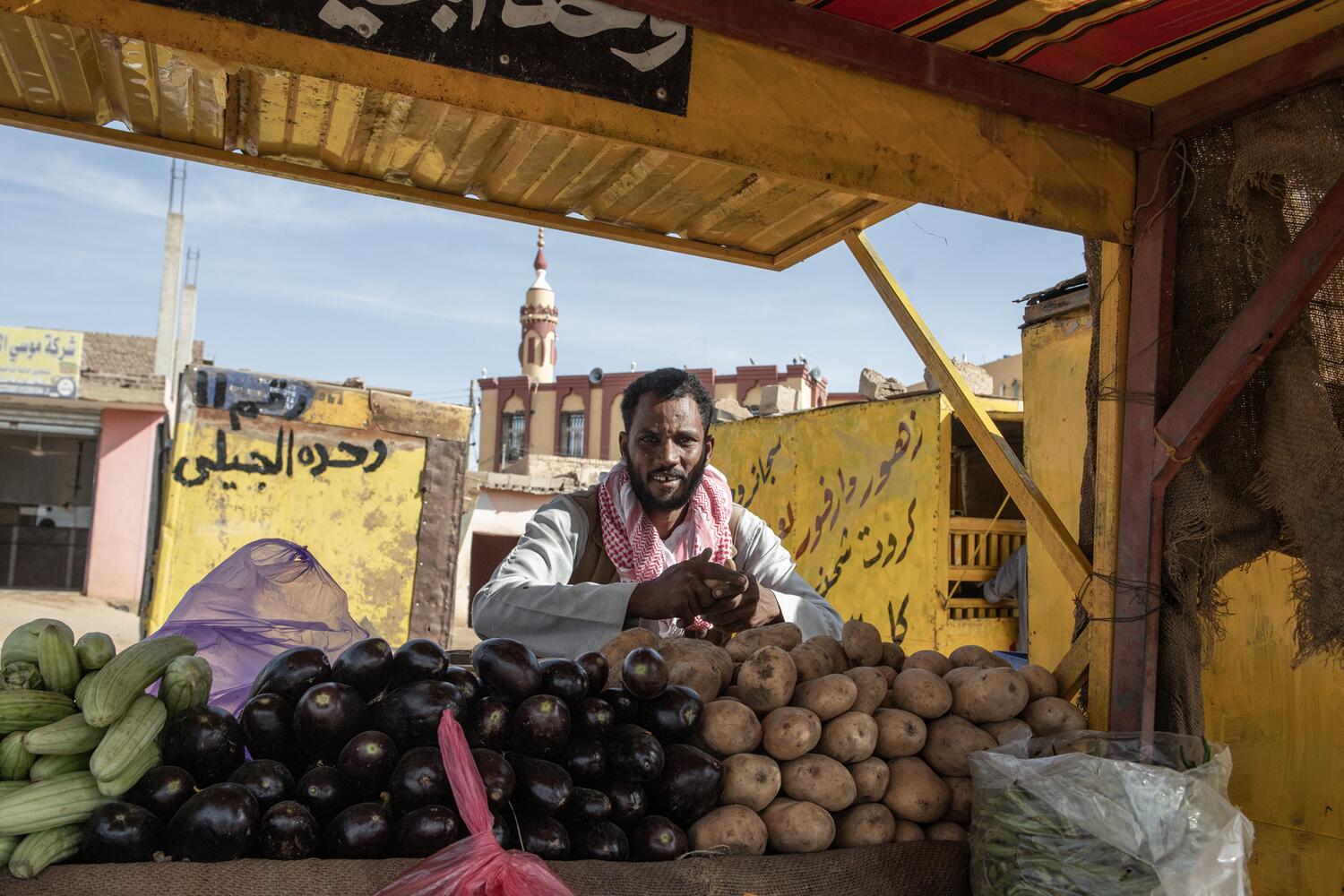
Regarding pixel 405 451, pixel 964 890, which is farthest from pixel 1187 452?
pixel 405 451

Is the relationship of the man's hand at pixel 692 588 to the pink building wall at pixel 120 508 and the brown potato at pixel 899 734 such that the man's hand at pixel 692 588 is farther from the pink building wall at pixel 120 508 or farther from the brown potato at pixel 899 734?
the pink building wall at pixel 120 508

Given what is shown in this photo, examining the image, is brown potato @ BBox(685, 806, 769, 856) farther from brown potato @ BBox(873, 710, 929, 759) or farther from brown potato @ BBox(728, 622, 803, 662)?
brown potato @ BBox(728, 622, 803, 662)

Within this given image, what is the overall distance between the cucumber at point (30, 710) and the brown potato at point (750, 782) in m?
1.43

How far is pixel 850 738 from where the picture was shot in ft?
7.72

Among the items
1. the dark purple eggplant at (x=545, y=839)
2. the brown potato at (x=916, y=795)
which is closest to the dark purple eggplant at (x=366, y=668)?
the dark purple eggplant at (x=545, y=839)

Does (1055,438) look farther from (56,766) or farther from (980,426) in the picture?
(56,766)

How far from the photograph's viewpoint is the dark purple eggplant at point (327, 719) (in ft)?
6.44

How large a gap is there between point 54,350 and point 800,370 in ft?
63.4

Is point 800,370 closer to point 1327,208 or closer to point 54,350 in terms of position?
point 54,350

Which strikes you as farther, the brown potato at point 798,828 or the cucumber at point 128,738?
the brown potato at point 798,828

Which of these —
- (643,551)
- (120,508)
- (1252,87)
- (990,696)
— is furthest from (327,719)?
(120,508)

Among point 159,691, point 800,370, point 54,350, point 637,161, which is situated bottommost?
point 159,691

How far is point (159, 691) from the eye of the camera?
2135 mm

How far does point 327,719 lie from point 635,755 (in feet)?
2.16
